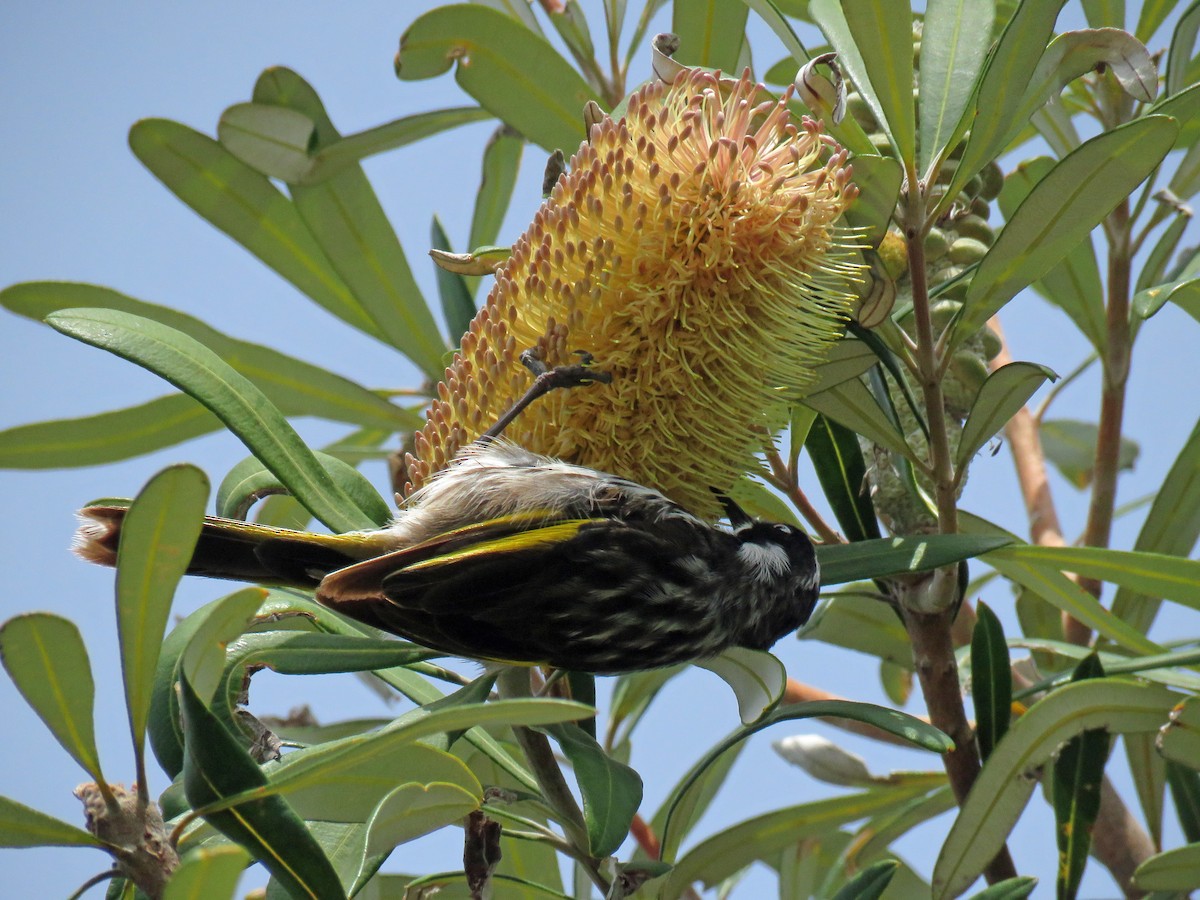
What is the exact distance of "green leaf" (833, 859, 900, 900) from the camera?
1825 millimetres

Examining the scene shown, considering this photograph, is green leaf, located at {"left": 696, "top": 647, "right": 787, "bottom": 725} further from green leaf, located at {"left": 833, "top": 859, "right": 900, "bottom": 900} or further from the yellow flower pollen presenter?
green leaf, located at {"left": 833, "top": 859, "right": 900, "bottom": 900}

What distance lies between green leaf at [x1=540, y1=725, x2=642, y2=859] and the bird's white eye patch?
0.38 meters

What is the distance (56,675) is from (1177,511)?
2107 mm

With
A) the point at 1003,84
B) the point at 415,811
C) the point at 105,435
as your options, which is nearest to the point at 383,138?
the point at 105,435

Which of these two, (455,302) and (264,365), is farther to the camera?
(455,302)

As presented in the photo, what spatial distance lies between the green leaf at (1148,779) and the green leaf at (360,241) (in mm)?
1757

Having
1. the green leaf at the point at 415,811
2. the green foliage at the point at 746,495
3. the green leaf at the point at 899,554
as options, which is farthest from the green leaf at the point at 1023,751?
the green leaf at the point at 415,811

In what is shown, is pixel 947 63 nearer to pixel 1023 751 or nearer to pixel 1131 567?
pixel 1131 567

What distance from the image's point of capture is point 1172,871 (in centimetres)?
188

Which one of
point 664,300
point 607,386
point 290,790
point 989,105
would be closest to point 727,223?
point 664,300

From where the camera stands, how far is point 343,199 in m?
2.51

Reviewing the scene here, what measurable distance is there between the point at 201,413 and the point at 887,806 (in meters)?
1.67

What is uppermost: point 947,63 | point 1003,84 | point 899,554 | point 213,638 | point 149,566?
point 947,63

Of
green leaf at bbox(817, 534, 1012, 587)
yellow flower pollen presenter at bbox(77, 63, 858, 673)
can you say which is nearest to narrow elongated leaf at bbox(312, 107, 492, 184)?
yellow flower pollen presenter at bbox(77, 63, 858, 673)
